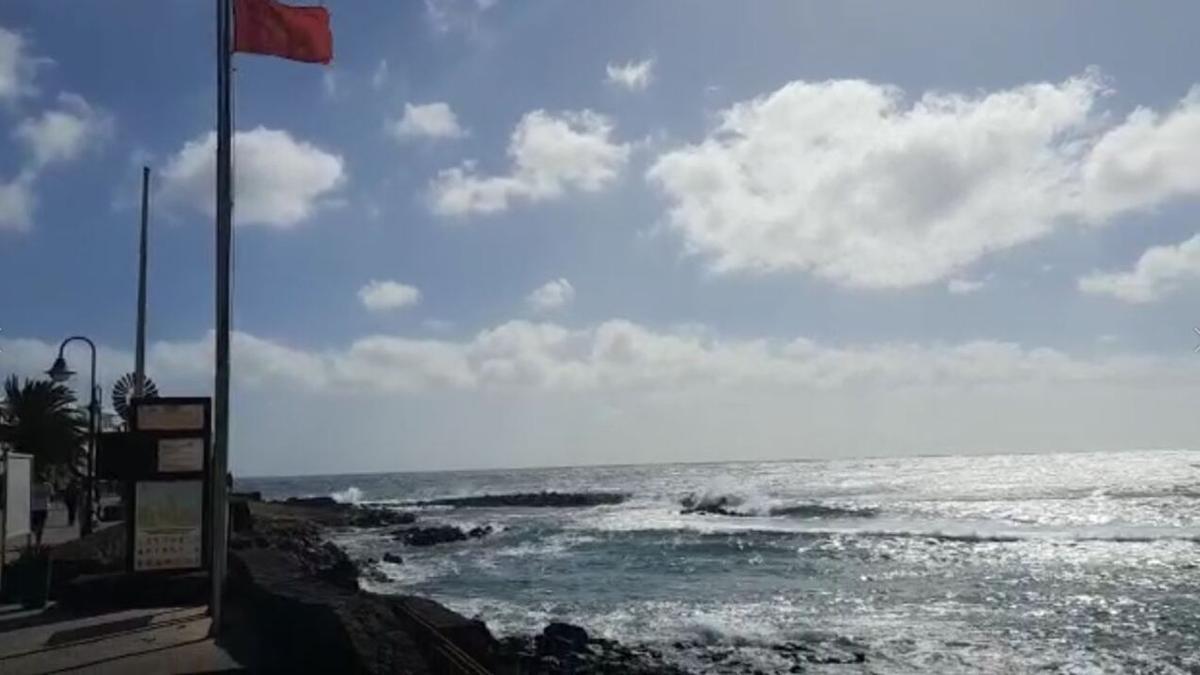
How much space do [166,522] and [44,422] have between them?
76.4ft

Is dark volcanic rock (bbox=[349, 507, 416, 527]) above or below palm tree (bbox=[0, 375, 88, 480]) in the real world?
below

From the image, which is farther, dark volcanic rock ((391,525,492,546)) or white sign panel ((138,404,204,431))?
dark volcanic rock ((391,525,492,546))

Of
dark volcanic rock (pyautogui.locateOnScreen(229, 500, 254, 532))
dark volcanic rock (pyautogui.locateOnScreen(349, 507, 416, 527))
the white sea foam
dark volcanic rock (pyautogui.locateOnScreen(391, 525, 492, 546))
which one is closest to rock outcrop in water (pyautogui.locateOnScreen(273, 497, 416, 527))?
dark volcanic rock (pyautogui.locateOnScreen(349, 507, 416, 527))

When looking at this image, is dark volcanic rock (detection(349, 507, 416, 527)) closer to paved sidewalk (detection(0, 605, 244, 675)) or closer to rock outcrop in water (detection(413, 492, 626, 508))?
rock outcrop in water (detection(413, 492, 626, 508))

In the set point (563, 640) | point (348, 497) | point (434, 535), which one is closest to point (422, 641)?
point (563, 640)

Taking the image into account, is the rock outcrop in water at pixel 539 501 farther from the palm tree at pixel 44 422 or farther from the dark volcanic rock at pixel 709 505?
the palm tree at pixel 44 422

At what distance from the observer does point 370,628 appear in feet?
37.7

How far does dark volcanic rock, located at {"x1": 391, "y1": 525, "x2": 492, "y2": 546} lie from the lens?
182 feet

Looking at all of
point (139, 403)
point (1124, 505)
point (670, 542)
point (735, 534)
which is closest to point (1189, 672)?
point (139, 403)

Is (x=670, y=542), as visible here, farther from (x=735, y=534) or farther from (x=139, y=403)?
(x=139, y=403)

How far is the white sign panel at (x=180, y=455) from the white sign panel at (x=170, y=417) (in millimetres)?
170

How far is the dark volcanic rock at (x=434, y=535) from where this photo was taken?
5557 cm

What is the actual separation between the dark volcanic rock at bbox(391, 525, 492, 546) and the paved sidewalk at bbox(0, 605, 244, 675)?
1543 inches

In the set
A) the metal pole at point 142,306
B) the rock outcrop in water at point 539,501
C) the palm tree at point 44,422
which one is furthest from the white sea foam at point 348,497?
the metal pole at point 142,306
